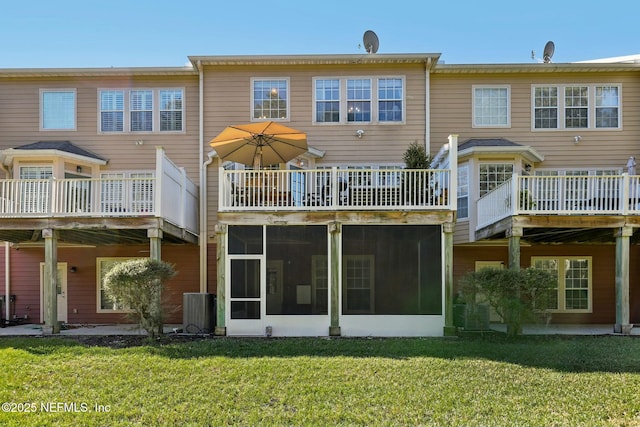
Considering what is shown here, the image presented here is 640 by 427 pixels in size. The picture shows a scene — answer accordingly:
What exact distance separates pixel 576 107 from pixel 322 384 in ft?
38.2

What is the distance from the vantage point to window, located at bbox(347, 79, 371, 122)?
13.5m

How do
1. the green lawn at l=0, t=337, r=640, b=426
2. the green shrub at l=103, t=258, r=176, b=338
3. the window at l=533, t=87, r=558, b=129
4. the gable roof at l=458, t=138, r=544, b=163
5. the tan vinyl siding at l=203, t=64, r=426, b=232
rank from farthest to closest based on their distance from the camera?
the window at l=533, t=87, r=558, b=129 → the tan vinyl siding at l=203, t=64, r=426, b=232 → the gable roof at l=458, t=138, r=544, b=163 → the green shrub at l=103, t=258, r=176, b=338 → the green lawn at l=0, t=337, r=640, b=426

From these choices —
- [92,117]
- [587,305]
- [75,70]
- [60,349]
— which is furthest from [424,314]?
[75,70]

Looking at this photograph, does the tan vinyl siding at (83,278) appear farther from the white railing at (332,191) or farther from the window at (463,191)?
the window at (463,191)

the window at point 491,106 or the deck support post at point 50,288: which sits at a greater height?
the window at point 491,106

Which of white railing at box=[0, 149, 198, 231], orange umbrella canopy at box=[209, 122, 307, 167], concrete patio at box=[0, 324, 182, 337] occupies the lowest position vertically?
concrete patio at box=[0, 324, 182, 337]

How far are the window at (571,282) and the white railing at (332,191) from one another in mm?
5414

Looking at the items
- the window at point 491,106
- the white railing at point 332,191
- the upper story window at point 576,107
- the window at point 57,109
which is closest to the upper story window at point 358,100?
the window at point 491,106

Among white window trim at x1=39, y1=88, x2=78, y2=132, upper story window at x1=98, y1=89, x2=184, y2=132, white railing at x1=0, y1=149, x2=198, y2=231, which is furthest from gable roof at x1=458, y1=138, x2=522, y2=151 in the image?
white window trim at x1=39, y1=88, x2=78, y2=132

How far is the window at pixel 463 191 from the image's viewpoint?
1295 centimetres

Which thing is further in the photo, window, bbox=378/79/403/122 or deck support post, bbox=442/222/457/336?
window, bbox=378/79/403/122

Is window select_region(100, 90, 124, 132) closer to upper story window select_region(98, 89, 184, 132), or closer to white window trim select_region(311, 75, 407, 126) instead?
upper story window select_region(98, 89, 184, 132)

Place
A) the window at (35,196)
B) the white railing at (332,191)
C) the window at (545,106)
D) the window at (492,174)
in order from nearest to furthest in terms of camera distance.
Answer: the white railing at (332,191) → the window at (35,196) → the window at (492,174) → the window at (545,106)

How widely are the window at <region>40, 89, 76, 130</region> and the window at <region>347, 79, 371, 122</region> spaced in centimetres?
811
